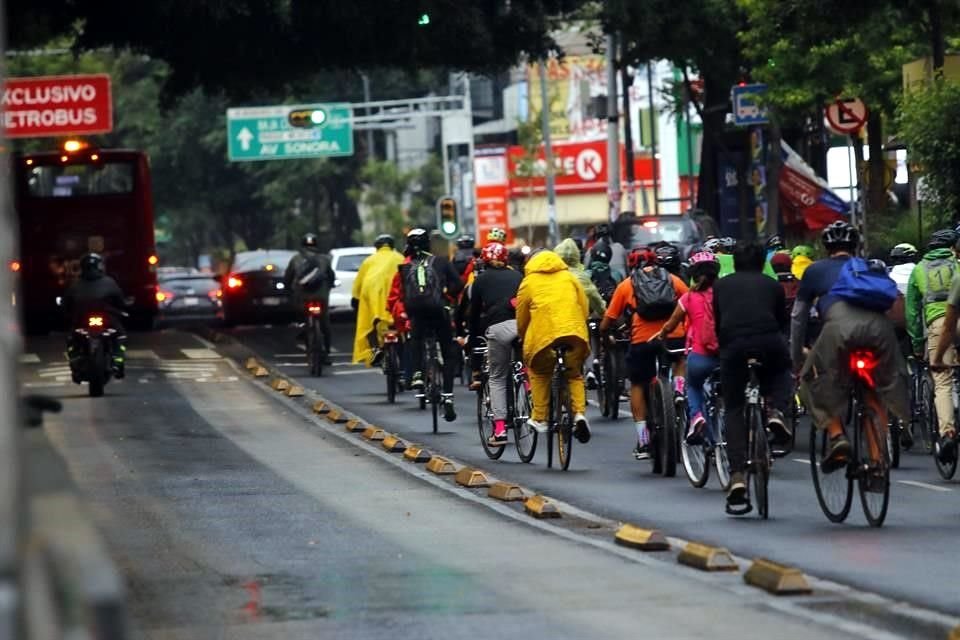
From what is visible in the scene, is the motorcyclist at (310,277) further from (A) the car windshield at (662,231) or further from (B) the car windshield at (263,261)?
(B) the car windshield at (263,261)

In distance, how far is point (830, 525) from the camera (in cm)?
1293

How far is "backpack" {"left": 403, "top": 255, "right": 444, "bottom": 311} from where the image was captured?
21.3 metres

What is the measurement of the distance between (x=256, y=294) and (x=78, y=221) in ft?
12.1

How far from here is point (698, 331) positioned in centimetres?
1486

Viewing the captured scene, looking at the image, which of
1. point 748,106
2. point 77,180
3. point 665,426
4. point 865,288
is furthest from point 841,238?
point 77,180

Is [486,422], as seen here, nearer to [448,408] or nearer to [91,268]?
[448,408]

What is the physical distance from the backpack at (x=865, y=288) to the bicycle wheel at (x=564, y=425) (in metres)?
4.19

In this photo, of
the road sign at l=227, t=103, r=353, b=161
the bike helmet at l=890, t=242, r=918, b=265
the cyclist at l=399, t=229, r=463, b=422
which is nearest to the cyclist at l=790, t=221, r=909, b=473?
the bike helmet at l=890, t=242, r=918, b=265

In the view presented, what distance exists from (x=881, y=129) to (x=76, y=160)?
14860mm

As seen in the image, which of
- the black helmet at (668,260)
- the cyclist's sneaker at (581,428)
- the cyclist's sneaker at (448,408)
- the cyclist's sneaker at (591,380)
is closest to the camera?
the cyclist's sneaker at (581,428)

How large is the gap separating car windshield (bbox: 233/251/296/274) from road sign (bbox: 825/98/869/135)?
55.7 ft

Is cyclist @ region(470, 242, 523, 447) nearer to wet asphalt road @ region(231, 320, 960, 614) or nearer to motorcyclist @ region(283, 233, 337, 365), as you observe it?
wet asphalt road @ region(231, 320, 960, 614)

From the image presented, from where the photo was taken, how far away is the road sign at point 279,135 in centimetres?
5978

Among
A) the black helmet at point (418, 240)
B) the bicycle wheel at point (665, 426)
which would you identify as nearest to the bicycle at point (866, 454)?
the bicycle wheel at point (665, 426)
